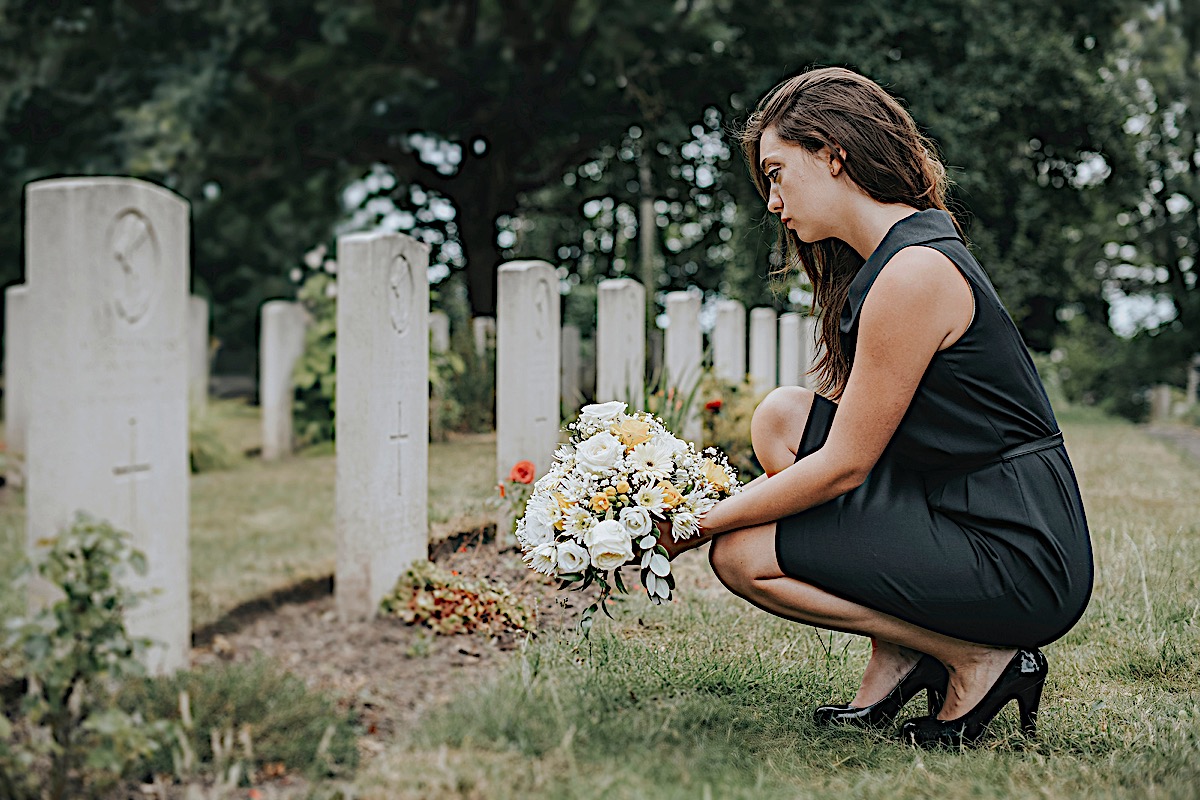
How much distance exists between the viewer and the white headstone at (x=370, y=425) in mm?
3846

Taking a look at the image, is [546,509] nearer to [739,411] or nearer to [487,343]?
[739,411]

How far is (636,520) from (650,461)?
17cm

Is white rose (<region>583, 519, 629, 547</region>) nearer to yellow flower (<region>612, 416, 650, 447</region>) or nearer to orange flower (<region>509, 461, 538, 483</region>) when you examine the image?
yellow flower (<region>612, 416, 650, 447</region>)

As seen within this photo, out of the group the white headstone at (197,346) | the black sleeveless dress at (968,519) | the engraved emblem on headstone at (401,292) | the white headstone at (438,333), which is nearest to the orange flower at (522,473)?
the engraved emblem on headstone at (401,292)

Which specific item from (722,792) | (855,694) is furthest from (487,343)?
(722,792)

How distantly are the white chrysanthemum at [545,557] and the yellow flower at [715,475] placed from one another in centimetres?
44

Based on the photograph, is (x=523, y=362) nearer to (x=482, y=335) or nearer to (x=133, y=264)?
(x=133, y=264)

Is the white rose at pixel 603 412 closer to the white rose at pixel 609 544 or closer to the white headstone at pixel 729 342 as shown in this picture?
the white rose at pixel 609 544

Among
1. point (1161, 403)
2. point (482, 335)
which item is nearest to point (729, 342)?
point (482, 335)

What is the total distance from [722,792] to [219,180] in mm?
12953

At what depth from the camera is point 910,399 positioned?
2.66 meters

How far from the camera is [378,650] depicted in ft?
11.9

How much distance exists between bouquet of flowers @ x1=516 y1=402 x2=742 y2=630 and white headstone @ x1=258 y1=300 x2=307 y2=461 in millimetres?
6406

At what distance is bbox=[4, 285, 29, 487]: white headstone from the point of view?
26.3 feet
